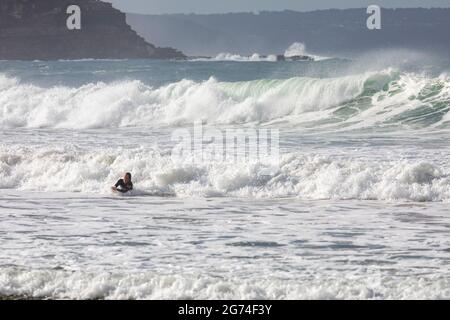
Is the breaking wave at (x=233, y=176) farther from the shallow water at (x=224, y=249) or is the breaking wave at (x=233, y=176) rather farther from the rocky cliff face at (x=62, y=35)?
the rocky cliff face at (x=62, y=35)

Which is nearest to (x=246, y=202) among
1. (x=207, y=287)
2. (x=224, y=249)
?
(x=224, y=249)

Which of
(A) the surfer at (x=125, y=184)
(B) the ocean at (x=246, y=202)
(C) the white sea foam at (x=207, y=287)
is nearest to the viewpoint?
(C) the white sea foam at (x=207, y=287)

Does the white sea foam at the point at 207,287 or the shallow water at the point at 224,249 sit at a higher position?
the shallow water at the point at 224,249

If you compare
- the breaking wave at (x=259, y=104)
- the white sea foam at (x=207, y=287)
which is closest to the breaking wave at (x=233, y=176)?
the white sea foam at (x=207, y=287)

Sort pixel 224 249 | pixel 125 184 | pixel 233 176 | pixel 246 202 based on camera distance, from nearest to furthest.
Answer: pixel 224 249 → pixel 246 202 → pixel 125 184 → pixel 233 176

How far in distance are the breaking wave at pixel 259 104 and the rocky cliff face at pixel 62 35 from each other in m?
89.5

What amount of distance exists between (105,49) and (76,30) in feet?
15.6

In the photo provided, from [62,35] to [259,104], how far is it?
327 feet

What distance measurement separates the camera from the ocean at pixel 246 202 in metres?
10.8

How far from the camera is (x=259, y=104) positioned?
108 feet

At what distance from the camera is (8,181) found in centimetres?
1966

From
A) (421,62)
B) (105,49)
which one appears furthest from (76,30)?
(421,62)

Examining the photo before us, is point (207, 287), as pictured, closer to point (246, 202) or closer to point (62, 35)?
point (246, 202)

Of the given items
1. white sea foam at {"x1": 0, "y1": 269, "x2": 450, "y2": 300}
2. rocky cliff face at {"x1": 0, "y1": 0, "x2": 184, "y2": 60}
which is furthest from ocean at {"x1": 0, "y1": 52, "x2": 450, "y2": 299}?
rocky cliff face at {"x1": 0, "y1": 0, "x2": 184, "y2": 60}
